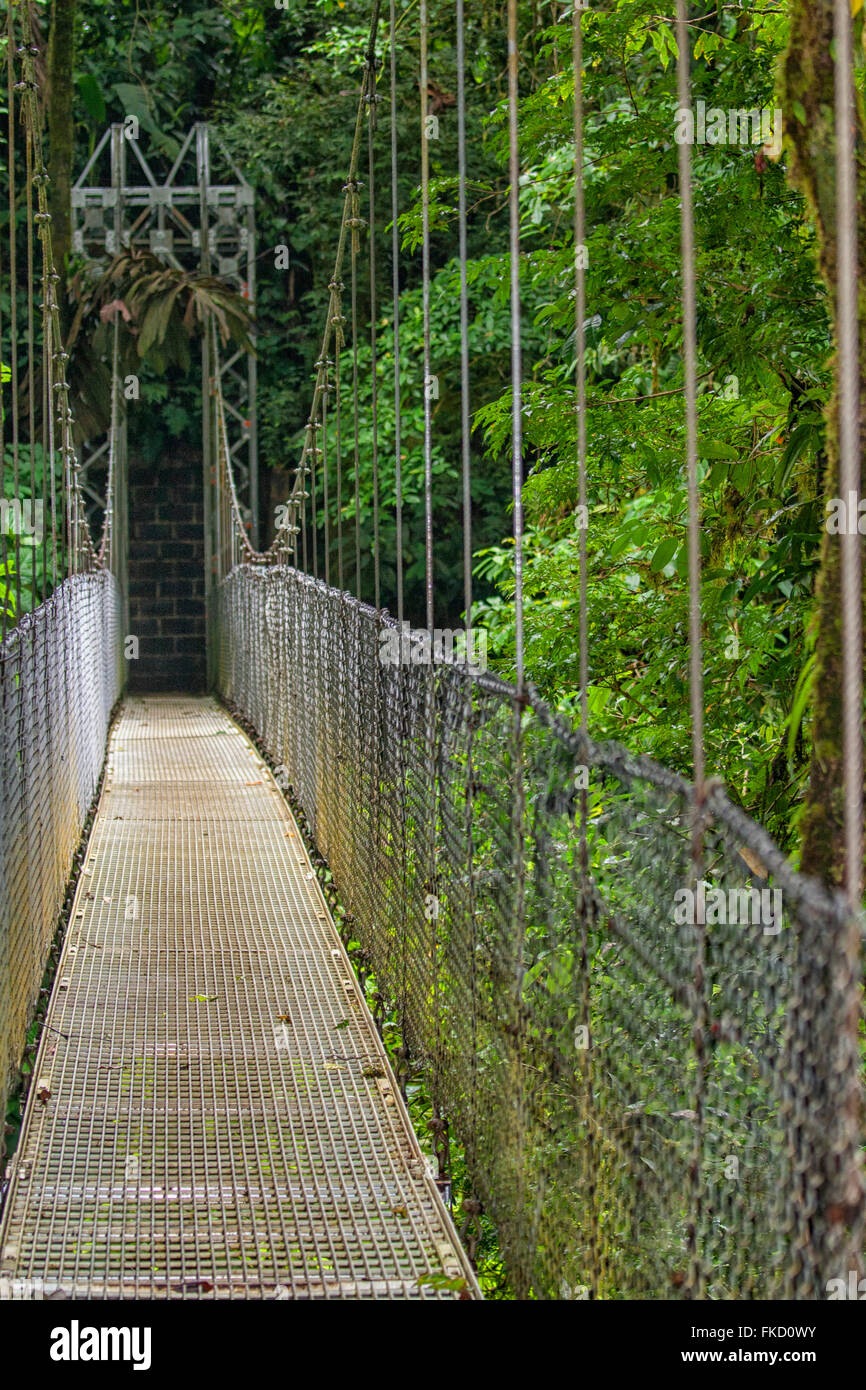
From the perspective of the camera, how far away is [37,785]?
3.63 meters

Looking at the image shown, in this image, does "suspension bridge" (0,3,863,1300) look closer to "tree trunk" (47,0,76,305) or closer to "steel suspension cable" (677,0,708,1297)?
"steel suspension cable" (677,0,708,1297)

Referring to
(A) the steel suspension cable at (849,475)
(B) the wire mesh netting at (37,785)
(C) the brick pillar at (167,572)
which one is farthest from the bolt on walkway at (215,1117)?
(C) the brick pillar at (167,572)

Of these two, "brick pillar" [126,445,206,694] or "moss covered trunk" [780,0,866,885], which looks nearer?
"moss covered trunk" [780,0,866,885]

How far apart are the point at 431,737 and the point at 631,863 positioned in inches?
43.0

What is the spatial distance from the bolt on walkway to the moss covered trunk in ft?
3.75

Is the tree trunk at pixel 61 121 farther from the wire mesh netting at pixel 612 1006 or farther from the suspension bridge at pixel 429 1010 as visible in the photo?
the wire mesh netting at pixel 612 1006

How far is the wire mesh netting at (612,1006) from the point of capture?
1164 mm

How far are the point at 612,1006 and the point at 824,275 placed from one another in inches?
31.7

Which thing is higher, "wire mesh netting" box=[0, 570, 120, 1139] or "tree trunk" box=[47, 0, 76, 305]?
"tree trunk" box=[47, 0, 76, 305]

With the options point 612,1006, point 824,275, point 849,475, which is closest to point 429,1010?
point 612,1006

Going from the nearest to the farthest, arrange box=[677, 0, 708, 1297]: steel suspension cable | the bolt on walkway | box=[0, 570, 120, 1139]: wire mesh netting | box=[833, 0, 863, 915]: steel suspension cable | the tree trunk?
box=[833, 0, 863, 915]: steel suspension cable → box=[677, 0, 708, 1297]: steel suspension cable → the bolt on walkway → box=[0, 570, 120, 1139]: wire mesh netting → the tree trunk

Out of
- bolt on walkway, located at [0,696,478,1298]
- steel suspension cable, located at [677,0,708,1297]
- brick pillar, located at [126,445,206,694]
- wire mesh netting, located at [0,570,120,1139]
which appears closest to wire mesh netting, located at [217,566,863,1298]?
steel suspension cable, located at [677,0,708,1297]

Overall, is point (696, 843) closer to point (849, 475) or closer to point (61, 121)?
point (849, 475)

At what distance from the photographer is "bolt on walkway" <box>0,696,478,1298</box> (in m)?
2.36
